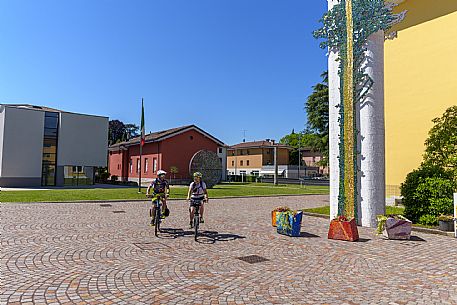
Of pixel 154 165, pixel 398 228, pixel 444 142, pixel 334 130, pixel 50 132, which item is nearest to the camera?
pixel 398 228

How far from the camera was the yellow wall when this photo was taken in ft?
48.6

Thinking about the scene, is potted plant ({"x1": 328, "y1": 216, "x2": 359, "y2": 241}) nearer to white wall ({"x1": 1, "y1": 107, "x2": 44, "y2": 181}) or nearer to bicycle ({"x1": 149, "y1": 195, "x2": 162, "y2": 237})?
bicycle ({"x1": 149, "y1": 195, "x2": 162, "y2": 237})

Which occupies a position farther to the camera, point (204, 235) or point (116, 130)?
point (116, 130)

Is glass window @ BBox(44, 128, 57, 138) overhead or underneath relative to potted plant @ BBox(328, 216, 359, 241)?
overhead

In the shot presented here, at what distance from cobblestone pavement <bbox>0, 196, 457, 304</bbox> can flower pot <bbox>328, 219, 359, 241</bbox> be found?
32 cm

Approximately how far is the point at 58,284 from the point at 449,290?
6051 mm

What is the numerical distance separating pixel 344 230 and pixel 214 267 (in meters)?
4.41

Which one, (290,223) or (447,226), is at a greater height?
(290,223)

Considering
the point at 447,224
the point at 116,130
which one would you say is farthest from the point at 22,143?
the point at 116,130

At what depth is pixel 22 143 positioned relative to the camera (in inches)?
1275

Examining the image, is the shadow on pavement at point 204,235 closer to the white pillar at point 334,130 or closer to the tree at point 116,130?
the white pillar at point 334,130

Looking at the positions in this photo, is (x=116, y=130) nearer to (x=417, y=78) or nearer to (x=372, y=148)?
(x=417, y=78)

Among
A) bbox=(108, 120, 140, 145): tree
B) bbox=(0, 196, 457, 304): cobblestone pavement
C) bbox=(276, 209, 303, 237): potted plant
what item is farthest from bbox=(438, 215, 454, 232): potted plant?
bbox=(108, 120, 140, 145): tree

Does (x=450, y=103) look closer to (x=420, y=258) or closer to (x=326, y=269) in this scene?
(x=420, y=258)
